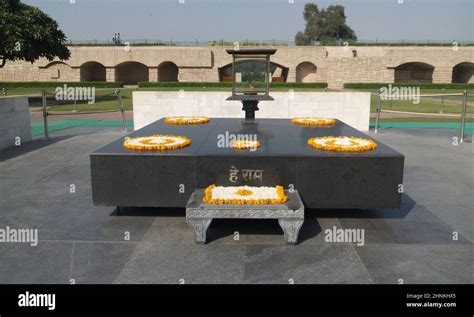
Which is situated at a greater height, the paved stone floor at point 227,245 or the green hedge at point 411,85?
the green hedge at point 411,85

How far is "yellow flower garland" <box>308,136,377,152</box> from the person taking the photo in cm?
583

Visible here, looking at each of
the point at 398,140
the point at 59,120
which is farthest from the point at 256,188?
the point at 59,120

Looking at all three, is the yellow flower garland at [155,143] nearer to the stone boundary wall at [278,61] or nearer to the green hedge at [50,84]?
the green hedge at [50,84]

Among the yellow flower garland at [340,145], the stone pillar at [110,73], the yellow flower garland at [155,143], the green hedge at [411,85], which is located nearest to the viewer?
the yellow flower garland at [340,145]

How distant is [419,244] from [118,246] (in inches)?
138

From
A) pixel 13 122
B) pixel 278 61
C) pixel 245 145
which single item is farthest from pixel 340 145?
pixel 278 61

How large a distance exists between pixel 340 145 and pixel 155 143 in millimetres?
2662

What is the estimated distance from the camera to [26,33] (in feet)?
80.9

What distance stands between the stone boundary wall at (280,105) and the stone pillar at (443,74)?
36.5 m

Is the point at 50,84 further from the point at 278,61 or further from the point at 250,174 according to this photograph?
the point at 250,174

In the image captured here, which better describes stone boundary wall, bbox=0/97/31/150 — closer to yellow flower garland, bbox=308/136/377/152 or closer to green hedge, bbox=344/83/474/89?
yellow flower garland, bbox=308/136/377/152

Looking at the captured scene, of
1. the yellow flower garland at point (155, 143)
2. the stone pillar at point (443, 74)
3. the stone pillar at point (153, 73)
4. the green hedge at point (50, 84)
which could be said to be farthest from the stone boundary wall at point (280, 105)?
the stone pillar at point (443, 74)

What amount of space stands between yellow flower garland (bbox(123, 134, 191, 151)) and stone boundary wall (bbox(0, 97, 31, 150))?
19.5 feet

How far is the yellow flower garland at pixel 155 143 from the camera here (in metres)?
5.94
